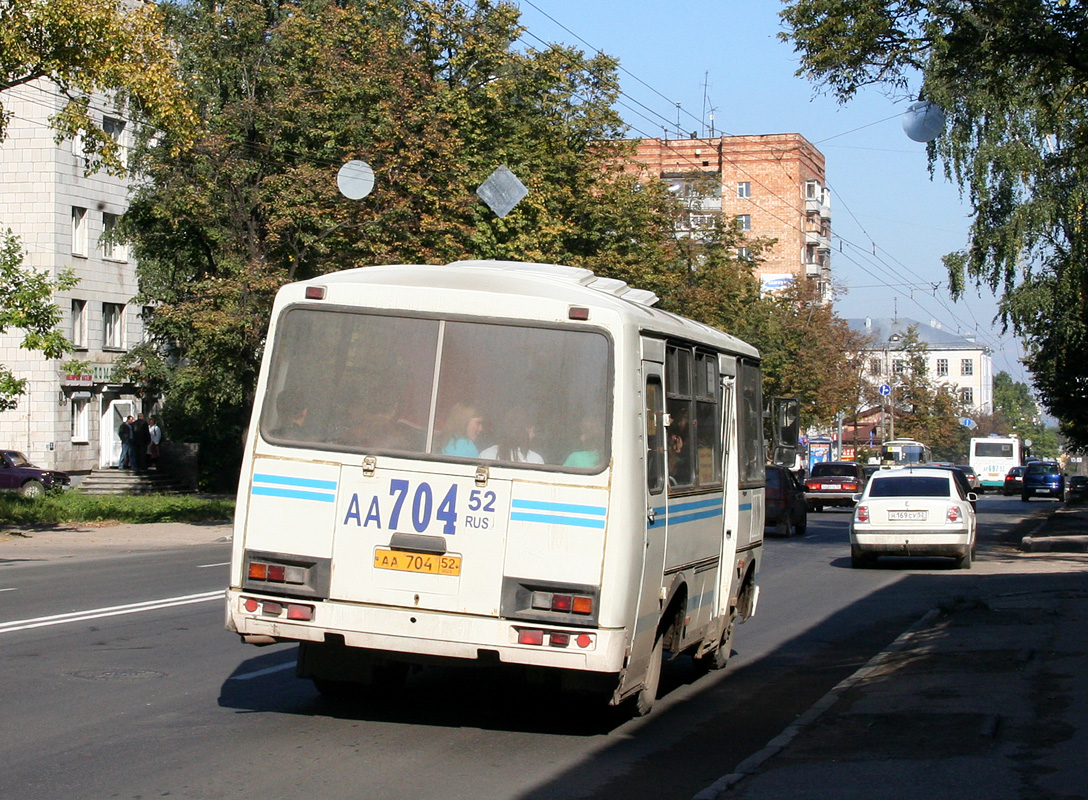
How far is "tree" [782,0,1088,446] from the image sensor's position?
50.5ft

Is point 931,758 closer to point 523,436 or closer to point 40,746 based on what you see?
point 523,436

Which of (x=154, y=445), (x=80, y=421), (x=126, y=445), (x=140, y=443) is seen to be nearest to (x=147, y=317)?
(x=80, y=421)

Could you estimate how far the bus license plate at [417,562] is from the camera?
726 cm

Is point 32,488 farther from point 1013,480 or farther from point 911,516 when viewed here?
point 1013,480

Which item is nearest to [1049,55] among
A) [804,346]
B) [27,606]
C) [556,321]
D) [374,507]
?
[556,321]

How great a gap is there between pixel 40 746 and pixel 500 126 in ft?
89.0

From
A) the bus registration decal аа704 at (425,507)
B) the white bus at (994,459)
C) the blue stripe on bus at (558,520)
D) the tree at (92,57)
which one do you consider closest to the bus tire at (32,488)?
the tree at (92,57)

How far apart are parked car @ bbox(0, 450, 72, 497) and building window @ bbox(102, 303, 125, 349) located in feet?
29.6

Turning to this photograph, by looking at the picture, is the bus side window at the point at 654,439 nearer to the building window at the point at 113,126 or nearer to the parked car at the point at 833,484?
the parked car at the point at 833,484

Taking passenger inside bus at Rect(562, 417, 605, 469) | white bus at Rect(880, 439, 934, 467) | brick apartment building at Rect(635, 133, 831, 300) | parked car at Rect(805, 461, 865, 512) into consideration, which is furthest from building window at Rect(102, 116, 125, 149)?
brick apartment building at Rect(635, 133, 831, 300)

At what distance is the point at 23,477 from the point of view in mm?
40219

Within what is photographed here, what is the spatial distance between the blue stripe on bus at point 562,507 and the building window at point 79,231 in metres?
43.6

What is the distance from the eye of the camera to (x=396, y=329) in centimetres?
771

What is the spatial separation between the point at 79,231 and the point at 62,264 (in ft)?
6.21
